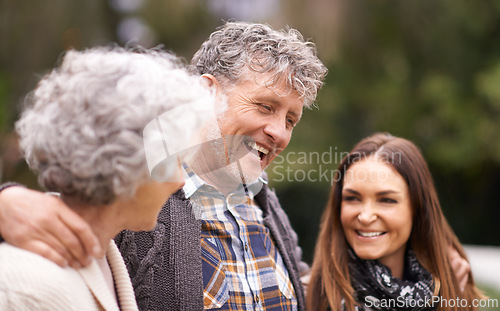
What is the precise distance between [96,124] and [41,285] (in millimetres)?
400

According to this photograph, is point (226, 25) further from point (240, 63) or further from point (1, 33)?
point (1, 33)

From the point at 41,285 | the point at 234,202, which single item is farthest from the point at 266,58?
the point at 41,285

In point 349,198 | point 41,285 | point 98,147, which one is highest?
point 349,198

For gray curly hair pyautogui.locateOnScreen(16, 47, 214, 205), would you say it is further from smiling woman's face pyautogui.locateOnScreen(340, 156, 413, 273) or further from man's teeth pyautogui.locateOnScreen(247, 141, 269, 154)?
smiling woman's face pyautogui.locateOnScreen(340, 156, 413, 273)

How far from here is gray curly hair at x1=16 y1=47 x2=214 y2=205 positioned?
123cm

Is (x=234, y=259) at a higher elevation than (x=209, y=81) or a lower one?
lower

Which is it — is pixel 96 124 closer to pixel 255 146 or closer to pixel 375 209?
pixel 255 146

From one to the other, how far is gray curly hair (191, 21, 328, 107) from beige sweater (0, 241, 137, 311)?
1128 millimetres

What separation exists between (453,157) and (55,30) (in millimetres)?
6845

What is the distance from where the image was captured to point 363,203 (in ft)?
8.65

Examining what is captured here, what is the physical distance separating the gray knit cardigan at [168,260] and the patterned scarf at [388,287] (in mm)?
1139

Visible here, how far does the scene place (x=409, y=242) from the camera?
2834 mm

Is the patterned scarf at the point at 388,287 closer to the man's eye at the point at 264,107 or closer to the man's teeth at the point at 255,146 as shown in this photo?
the man's teeth at the point at 255,146

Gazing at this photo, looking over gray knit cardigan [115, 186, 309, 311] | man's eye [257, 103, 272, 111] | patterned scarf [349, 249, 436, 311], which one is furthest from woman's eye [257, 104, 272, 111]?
patterned scarf [349, 249, 436, 311]
